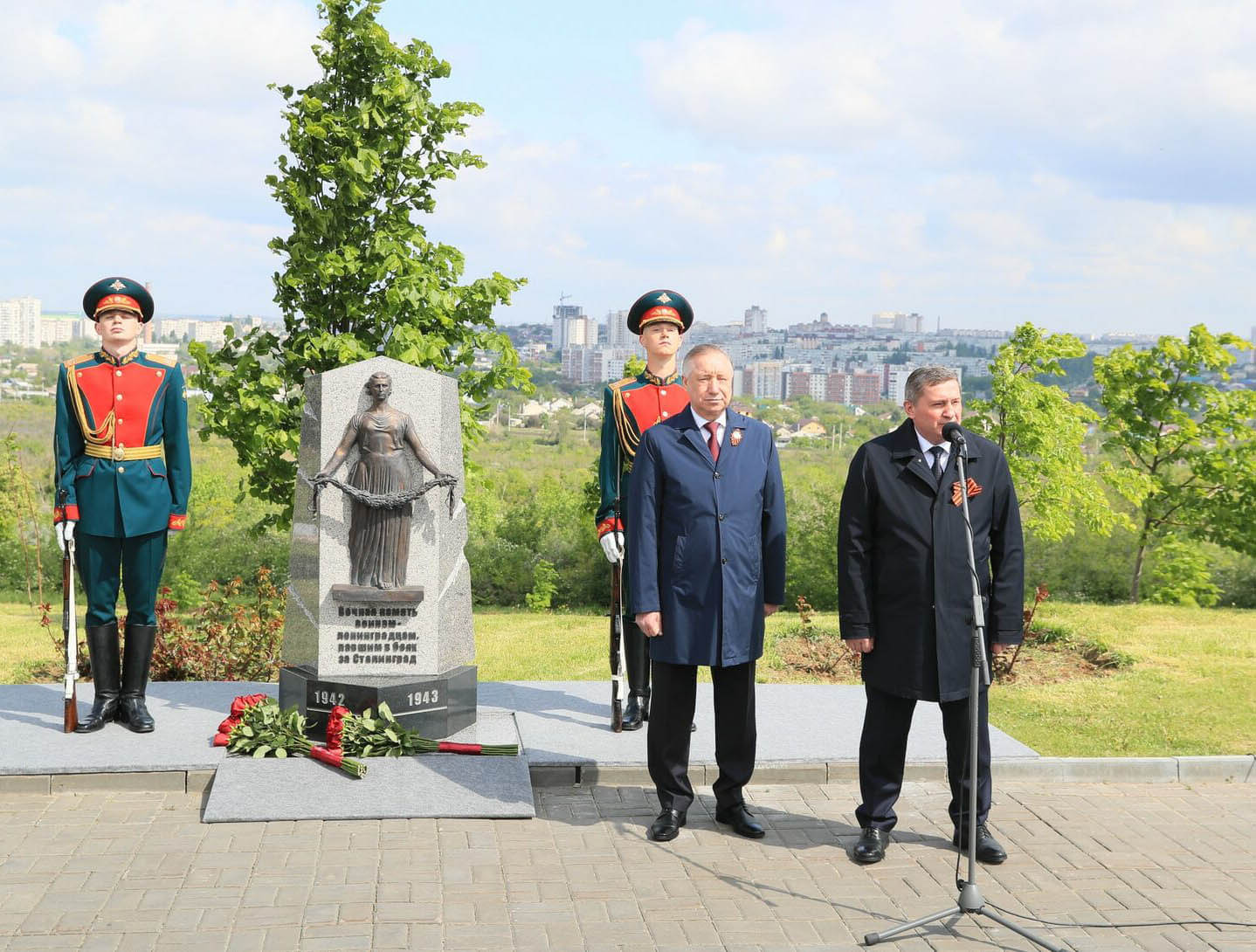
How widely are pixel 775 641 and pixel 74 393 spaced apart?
6.13 meters

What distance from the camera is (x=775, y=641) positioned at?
1052 centimetres

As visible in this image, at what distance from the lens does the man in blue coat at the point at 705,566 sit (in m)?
5.20

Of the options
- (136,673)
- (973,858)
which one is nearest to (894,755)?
(973,858)

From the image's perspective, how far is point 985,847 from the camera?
5113mm

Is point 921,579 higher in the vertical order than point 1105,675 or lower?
higher

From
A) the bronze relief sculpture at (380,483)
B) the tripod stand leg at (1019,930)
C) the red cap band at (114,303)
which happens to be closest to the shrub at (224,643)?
the bronze relief sculpture at (380,483)

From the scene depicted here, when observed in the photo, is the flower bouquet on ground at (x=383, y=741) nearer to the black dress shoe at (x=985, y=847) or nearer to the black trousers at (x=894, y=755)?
the black trousers at (x=894, y=755)

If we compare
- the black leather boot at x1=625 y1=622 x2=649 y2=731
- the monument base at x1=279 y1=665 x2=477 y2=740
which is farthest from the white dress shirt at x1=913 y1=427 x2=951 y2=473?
the monument base at x1=279 y1=665 x2=477 y2=740

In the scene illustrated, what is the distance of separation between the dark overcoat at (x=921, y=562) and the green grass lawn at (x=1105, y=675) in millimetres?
2056

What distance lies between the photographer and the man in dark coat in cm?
492

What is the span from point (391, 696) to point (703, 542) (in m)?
1.99

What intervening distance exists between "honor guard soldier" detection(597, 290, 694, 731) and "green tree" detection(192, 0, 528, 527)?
6.04 feet

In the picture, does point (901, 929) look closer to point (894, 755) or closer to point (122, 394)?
point (894, 755)

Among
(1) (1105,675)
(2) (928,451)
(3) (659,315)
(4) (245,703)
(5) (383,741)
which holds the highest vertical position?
(3) (659,315)
